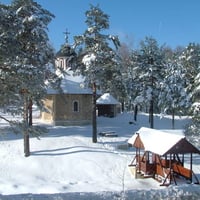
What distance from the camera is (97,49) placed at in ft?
112

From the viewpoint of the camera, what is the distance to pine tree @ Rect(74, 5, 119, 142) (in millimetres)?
34219

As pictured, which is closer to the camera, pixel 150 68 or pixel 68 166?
pixel 68 166

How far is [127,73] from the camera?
57.3m

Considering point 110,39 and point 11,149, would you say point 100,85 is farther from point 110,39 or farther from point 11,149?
point 11,149

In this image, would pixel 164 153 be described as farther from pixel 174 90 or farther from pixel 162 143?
pixel 174 90

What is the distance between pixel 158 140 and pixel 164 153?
6.46 ft

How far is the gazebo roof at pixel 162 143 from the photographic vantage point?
23172mm

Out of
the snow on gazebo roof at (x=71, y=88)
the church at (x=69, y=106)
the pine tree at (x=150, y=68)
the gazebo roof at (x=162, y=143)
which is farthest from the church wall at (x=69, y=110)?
the gazebo roof at (x=162, y=143)

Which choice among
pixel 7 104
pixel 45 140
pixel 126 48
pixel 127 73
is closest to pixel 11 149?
pixel 45 140

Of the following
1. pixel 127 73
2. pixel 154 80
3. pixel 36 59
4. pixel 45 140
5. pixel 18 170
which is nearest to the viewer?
pixel 18 170

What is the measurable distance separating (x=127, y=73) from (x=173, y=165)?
1315 inches

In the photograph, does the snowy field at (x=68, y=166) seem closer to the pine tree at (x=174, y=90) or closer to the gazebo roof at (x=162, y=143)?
the gazebo roof at (x=162, y=143)

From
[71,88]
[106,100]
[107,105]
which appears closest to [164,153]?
[71,88]

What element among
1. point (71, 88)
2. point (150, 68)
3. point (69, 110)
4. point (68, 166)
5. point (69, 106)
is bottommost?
point (68, 166)
